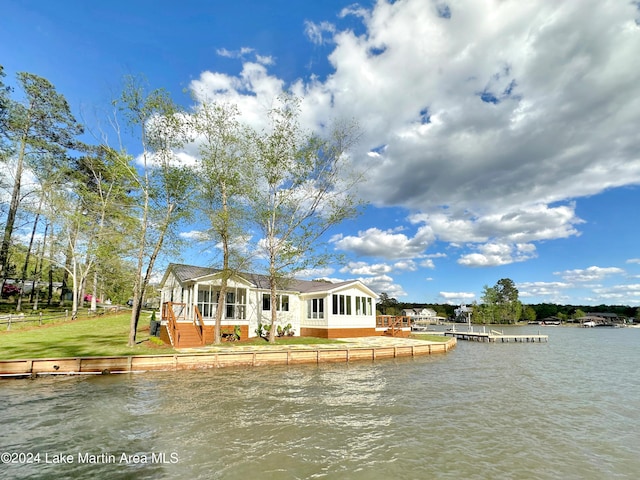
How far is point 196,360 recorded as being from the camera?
15.6m

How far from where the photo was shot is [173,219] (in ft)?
63.0

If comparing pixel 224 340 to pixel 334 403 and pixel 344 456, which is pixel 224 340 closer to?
pixel 334 403

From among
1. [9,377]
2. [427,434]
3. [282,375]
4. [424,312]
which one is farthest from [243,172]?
[424,312]

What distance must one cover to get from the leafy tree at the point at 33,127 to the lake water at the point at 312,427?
65.6 feet

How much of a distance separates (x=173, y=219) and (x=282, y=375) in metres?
11.0

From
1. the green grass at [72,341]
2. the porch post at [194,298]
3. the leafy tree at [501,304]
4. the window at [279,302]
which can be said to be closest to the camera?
the green grass at [72,341]

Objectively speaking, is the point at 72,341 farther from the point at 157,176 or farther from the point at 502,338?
the point at 502,338

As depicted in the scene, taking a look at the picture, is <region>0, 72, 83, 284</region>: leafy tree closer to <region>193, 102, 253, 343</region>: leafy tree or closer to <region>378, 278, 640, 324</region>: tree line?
<region>193, 102, 253, 343</region>: leafy tree

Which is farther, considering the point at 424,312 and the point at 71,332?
the point at 424,312

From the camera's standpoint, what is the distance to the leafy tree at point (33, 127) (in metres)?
25.0

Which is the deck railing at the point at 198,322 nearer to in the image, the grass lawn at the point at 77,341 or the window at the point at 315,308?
the grass lawn at the point at 77,341

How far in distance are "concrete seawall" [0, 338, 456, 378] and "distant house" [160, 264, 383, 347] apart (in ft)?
12.0

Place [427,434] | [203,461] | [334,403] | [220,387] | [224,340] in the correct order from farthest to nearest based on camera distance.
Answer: [224,340] → [220,387] → [334,403] → [427,434] → [203,461]

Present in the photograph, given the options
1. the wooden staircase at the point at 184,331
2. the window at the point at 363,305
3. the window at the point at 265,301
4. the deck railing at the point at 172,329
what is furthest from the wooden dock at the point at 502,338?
the deck railing at the point at 172,329
